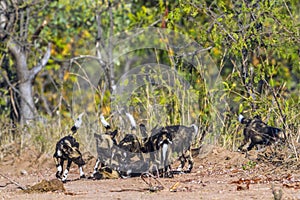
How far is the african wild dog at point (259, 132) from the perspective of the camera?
7535 mm

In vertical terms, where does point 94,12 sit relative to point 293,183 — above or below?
above

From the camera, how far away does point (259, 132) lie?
7668 millimetres

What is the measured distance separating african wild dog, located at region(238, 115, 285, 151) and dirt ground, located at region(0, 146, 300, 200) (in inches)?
10.0

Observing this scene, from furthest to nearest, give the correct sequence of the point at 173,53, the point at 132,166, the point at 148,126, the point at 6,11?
1. the point at 6,11
2. the point at 173,53
3. the point at 148,126
4. the point at 132,166

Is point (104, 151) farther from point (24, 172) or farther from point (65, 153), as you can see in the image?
point (24, 172)

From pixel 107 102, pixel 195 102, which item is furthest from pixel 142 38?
pixel 195 102

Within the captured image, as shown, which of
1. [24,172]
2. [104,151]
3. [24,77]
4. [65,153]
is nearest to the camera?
[65,153]

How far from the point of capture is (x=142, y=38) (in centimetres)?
1362

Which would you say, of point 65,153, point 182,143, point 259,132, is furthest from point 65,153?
point 259,132

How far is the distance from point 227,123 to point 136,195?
3166 mm

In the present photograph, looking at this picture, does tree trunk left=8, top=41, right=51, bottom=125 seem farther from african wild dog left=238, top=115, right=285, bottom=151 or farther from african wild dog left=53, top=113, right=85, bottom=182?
african wild dog left=238, top=115, right=285, bottom=151

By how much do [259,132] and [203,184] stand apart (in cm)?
140

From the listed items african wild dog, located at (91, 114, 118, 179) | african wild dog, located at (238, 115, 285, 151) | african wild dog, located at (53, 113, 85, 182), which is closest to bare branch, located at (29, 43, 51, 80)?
african wild dog, located at (91, 114, 118, 179)

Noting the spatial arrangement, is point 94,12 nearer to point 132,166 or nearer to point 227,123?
point 227,123
